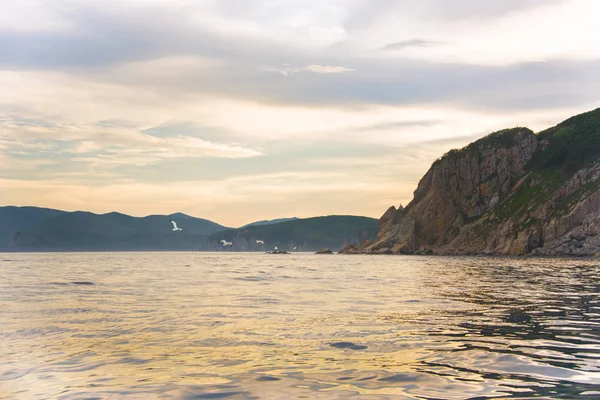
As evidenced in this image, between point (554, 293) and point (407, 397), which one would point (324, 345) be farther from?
point (554, 293)

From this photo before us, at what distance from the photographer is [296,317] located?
25.9m

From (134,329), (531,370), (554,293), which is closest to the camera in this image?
(531,370)

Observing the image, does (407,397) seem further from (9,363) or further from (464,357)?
(9,363)

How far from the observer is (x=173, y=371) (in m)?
14.9

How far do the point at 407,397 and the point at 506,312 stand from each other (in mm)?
17109

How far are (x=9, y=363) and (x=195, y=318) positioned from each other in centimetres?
1009

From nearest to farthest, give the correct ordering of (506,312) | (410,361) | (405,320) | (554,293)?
(410,361) → (405,320) → (506,312) → (554,293)

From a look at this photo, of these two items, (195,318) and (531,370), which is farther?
(195,318)

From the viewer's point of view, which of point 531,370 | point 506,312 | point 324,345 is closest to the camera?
point 531,370

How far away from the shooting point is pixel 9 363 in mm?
16125

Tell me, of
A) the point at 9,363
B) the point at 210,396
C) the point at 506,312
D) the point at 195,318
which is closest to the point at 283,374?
the point at 210,396

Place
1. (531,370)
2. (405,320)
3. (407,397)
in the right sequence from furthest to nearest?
1. (405,320)
2. (531,370)
3. (407,397)

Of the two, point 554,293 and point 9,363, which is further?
point 554,293

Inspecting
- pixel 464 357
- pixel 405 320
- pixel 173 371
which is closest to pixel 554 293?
pixel 405 320
